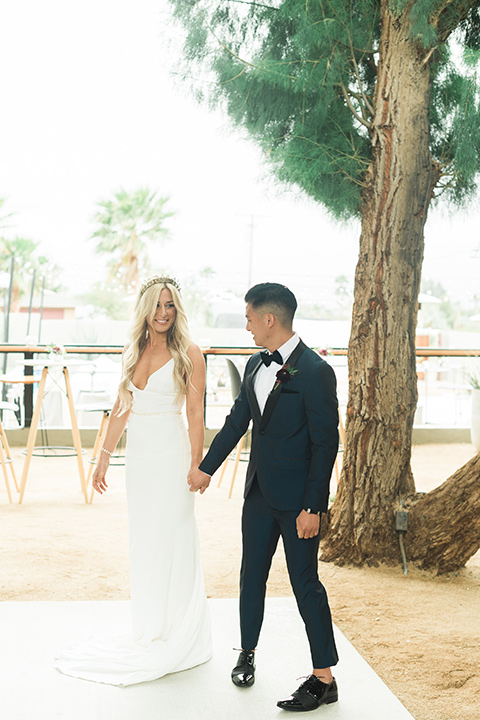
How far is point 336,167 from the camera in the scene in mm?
4059

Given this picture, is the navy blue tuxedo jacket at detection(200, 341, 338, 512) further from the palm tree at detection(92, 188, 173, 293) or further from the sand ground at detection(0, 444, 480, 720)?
the palm tree at detection(92, 188, 173, 293)

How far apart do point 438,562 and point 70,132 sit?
53.8 ft

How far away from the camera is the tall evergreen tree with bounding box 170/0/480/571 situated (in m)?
3.75

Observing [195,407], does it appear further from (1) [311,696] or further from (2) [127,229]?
(2) [127,229]

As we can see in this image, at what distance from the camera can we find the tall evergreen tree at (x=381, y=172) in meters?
3.75

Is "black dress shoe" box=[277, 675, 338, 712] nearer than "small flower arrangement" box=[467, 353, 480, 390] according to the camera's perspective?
Yes

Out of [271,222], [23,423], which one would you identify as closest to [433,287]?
[271,222]

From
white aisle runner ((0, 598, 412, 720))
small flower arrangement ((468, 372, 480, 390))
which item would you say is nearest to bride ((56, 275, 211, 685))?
white aisle runner ((0, 598, 412, 720))

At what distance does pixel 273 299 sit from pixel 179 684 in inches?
51.6

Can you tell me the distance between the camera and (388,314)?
384 cm

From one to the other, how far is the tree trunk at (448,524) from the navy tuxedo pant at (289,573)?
1602 mm

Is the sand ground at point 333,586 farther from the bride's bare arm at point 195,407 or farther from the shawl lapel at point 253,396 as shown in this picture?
the shawl lapel at point 253,396

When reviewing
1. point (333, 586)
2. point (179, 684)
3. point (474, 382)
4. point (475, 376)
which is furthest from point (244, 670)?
point (475, 376)

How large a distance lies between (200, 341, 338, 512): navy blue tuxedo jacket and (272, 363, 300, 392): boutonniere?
0.01 metres
